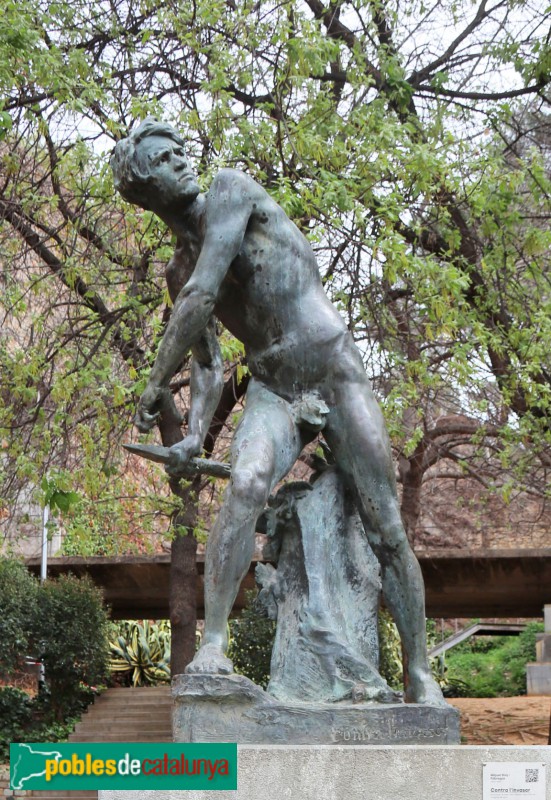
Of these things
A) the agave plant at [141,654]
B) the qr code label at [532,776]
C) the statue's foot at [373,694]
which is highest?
the agave plant at [141,654]

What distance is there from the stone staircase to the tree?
370cm

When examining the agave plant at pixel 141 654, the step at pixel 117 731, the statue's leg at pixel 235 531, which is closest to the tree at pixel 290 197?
the step at pixel 117 731

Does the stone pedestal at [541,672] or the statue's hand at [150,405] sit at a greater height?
the stone pedestal at [541,672]

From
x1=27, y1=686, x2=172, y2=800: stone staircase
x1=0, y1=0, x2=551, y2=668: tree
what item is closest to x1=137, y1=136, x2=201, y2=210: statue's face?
x1=0, y1=0, x2=551, y2=668: tree

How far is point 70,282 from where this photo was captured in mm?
12453

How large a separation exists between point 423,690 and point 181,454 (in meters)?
1.41

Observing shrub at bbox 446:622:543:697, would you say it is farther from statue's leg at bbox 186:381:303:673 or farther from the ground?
statue's leg at bbox 186:381:303:673

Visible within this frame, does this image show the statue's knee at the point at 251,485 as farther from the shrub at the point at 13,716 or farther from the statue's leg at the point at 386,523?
the shrub at the point at 13,716

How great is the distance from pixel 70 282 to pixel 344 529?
7670mm

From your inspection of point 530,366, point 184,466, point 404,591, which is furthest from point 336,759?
point 530,366

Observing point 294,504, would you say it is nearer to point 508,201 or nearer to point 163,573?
point 508,201

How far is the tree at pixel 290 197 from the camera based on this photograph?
11656mm

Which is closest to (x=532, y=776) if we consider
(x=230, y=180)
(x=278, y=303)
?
(x=278, y=303)

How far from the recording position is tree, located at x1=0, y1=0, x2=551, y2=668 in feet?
38.2
